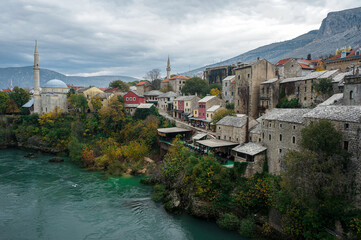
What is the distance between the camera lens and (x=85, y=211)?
922 inches

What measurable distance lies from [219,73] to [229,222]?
52.1 m

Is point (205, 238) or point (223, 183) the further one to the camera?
point (223, 183)

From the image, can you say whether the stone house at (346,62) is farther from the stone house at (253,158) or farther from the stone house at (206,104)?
the stone house at (253,158)

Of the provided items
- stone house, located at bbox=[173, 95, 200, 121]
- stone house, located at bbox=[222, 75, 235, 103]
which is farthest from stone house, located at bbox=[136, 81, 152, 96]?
stone house, located at bbox=[222, 75, 235, 103]

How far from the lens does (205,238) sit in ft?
64.1

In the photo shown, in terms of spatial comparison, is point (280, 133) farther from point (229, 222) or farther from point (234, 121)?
point (229, 222)

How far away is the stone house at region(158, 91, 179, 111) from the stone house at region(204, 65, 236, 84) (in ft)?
52.6

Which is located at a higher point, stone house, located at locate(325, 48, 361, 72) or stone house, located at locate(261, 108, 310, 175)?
stone house, located at locate(325, 48, 361, 72)

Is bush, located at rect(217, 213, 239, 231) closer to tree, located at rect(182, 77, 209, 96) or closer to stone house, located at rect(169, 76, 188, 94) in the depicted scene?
tree, located at rect(182, 77, 209, 96)

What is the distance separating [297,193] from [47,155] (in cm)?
4354

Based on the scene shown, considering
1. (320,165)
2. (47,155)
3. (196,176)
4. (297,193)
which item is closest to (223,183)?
(196,176)

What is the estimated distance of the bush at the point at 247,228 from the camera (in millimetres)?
19062

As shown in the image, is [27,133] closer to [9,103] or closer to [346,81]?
[9,103]

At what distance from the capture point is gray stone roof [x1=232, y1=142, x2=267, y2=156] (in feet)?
79.3
